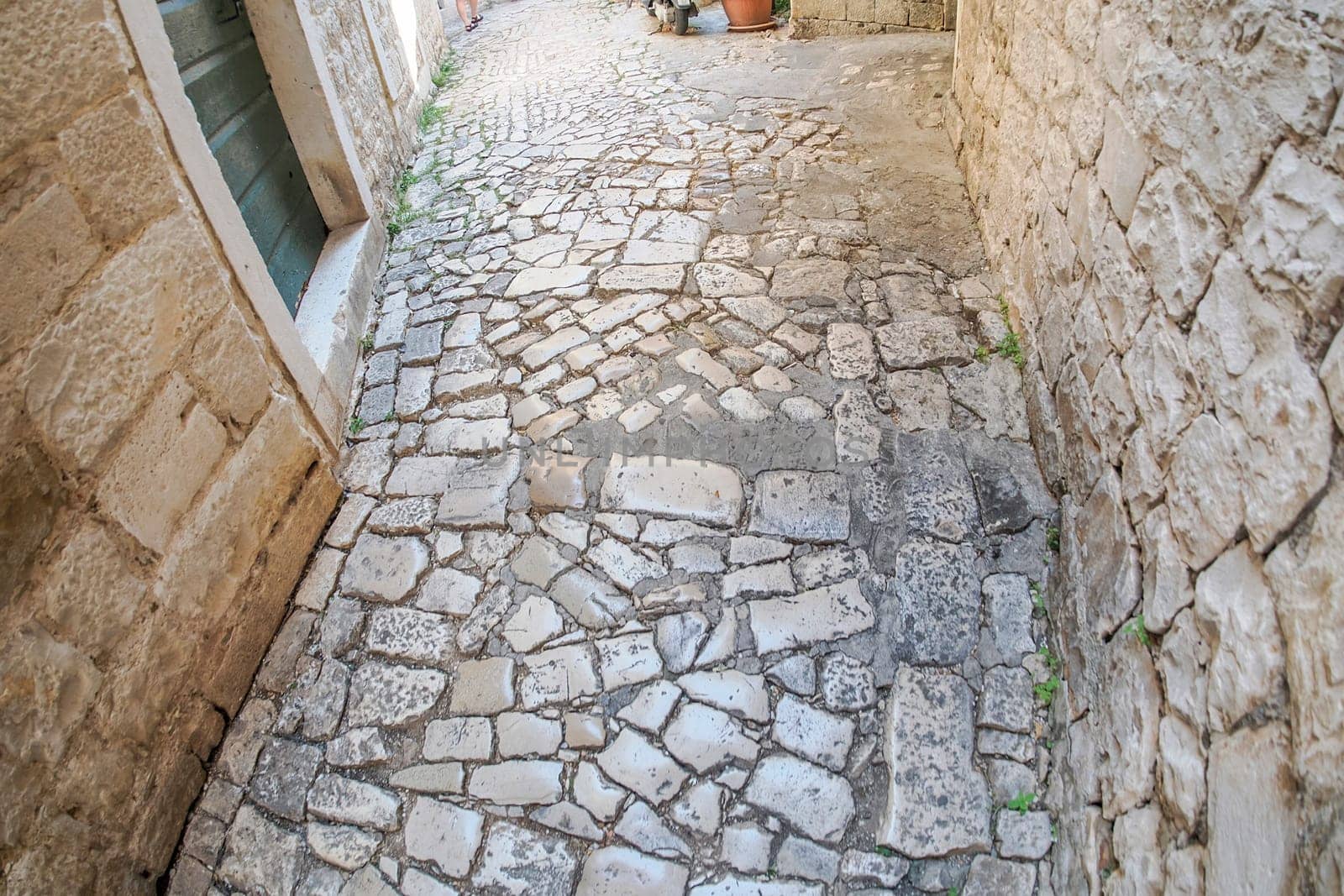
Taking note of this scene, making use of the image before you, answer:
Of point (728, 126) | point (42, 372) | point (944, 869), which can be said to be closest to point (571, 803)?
point (944, 869)

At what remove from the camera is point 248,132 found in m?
3.90

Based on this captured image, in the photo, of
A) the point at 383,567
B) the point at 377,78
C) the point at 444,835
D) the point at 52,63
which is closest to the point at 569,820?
the point at 444,835

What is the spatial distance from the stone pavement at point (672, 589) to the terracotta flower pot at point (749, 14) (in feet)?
15.3

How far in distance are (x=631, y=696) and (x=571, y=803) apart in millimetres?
342

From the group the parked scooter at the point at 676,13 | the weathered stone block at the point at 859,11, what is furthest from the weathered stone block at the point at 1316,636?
the parked scooter at the point at 676,13

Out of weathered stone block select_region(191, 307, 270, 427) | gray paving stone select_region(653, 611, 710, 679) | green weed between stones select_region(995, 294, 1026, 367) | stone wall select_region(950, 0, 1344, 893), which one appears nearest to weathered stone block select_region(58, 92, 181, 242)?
weathered stone block select_region(191, 307, 270, 427)

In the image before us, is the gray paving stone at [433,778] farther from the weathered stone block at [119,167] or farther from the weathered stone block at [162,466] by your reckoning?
the weathered stone block at [119,167]

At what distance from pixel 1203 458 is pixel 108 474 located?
8.32 ft

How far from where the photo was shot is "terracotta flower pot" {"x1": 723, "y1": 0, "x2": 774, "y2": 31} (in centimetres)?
811

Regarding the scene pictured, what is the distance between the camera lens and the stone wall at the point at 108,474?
1719 millimetres

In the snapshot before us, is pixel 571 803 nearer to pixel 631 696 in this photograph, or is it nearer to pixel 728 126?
pixel 631 696

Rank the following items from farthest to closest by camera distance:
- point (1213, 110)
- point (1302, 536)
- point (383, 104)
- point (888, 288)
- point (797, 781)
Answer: point (383, 104) → point (888, 288) → point (797, 781) → point (1213, 110) → point (1302, 536)

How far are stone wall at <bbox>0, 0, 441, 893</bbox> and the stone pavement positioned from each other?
23cm

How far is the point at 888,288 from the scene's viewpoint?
375cm
